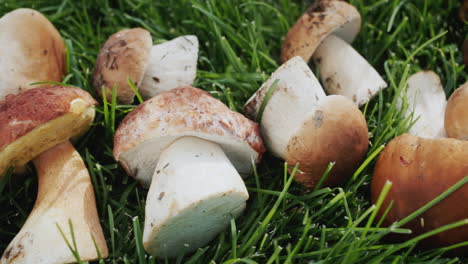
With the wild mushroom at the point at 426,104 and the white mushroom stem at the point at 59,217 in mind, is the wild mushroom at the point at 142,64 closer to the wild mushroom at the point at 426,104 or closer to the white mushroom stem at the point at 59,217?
the white mushroom stem at the point at 59,217

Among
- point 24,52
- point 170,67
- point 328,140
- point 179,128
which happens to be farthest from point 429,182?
point 24,52

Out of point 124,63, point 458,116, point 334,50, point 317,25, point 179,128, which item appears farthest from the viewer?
point 334,50

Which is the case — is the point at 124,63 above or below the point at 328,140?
above

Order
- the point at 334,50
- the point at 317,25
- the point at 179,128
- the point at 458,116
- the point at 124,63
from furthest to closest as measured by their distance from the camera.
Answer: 1. the point at 334,50
2. the point at 317,25
3. the point at 124,63
4. the point at 458,116
5. the point at 179,128

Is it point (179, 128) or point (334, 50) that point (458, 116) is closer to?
point (334, 50)

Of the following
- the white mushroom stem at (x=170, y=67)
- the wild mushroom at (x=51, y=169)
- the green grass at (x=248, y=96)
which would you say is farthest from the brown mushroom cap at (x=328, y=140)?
the wild mushroom at (x=51, y=169)

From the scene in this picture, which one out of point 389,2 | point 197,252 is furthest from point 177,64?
point 389,2

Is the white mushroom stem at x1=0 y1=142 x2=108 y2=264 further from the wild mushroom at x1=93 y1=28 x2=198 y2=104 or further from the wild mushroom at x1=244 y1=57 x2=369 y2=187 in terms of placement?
the wild mushroom at x1=244 y1=57 x2=369 y2=187
